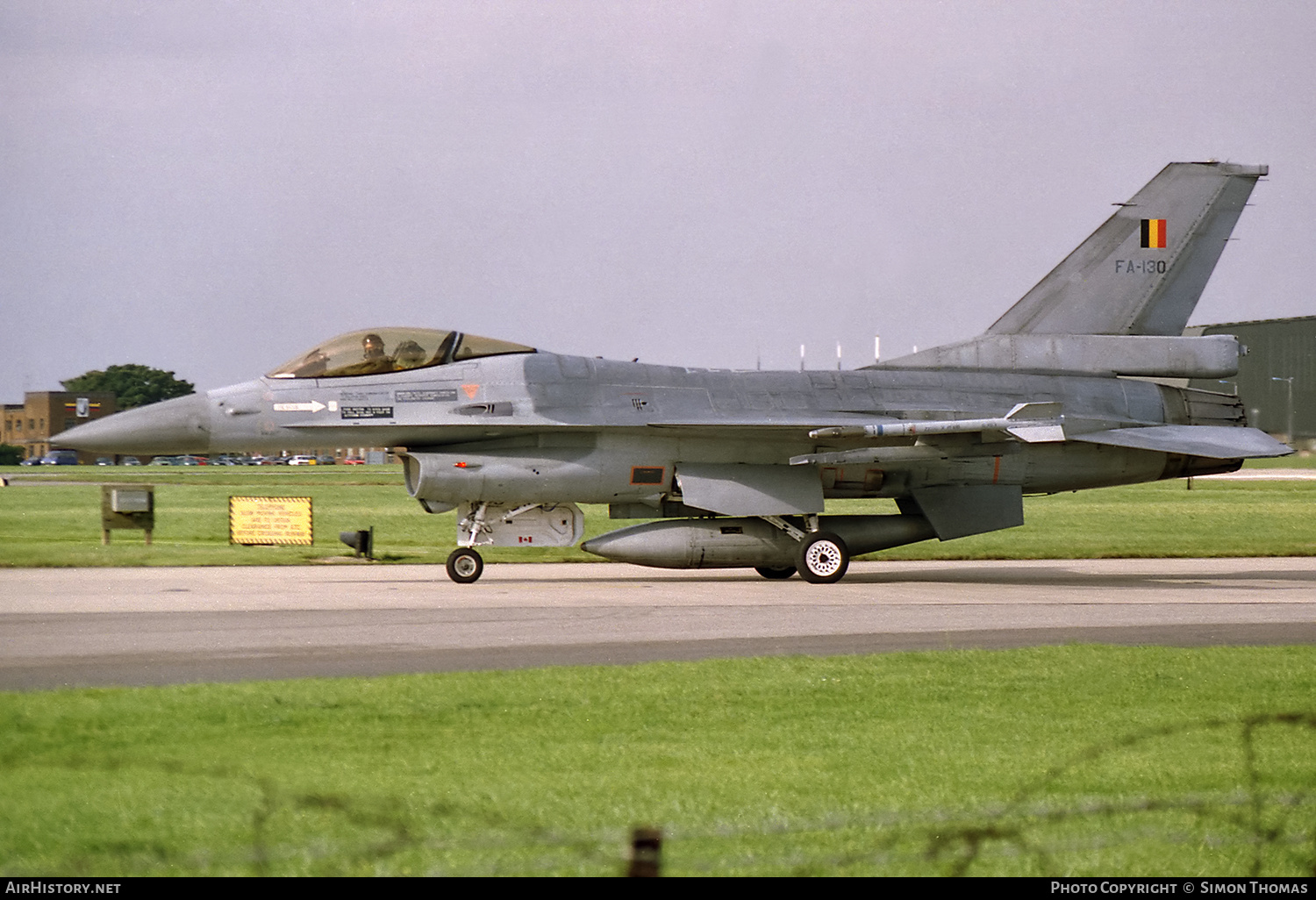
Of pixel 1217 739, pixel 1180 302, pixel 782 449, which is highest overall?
pixel 1180 302

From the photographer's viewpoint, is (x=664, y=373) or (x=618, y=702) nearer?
(x=618, y=702)

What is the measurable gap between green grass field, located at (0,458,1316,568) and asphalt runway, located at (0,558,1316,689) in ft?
4.25

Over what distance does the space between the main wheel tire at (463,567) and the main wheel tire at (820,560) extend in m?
4.23

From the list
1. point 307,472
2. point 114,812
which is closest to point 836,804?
point 114,812

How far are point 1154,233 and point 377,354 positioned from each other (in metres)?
11.4

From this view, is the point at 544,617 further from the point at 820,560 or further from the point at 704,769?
the point at 704,769

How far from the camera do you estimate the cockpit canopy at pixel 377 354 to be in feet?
54.1

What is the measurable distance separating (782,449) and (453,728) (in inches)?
440

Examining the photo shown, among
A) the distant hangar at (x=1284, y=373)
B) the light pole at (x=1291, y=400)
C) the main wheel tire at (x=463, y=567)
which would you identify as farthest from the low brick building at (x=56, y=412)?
the light pole at (x=1291, y=400)

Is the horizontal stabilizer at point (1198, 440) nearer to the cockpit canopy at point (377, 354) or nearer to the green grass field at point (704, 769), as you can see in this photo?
the green grass field at point (704, 769)

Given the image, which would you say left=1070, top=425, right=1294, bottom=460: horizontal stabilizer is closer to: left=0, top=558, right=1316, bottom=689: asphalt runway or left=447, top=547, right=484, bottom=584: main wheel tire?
left=0, top=558, right=1316, bottom=689: asphalt runway

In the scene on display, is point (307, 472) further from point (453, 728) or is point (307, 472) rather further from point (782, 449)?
point (453, 728)

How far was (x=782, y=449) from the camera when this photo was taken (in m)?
17.8

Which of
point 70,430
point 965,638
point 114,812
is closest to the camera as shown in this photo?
point 114,812
